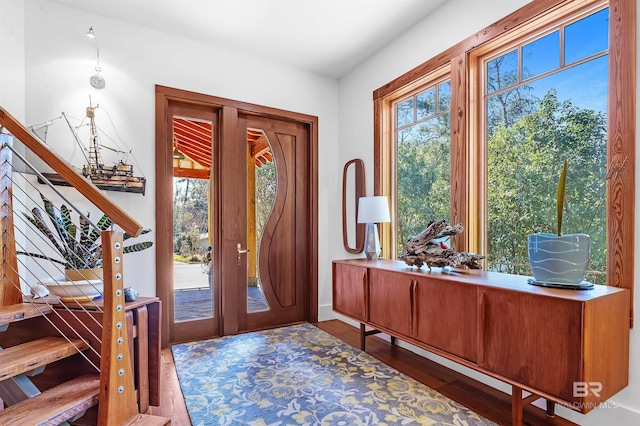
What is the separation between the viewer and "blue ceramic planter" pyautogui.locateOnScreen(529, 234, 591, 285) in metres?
1.71

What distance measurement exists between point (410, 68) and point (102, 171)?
9.54 feet

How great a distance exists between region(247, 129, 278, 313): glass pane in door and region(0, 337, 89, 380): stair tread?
2062mm

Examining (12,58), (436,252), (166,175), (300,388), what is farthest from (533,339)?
(12,58)

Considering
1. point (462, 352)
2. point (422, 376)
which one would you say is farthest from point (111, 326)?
point (422, 376)

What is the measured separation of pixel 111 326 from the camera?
153 cm

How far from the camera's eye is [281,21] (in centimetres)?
305

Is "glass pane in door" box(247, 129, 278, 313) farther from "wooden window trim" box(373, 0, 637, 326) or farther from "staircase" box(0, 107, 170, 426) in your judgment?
"staircase" box(0, 107, 170, 426)

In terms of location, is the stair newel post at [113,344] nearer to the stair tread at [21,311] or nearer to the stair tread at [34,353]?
the stair tread at [34,353]

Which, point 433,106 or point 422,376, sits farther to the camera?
point 433,106

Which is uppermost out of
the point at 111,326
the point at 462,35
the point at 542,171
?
the point at 462,35

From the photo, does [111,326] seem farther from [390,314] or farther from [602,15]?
[602,15]

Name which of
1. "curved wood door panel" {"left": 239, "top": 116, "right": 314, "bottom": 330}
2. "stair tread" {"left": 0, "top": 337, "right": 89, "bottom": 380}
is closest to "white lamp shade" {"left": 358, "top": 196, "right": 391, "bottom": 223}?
"curved wood door panel" {"left": 239, "top": 116, "right": 314, "bottom": 330}

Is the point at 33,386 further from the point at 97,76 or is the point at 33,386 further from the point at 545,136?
the point at 545,136

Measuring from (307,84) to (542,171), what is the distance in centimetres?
276
